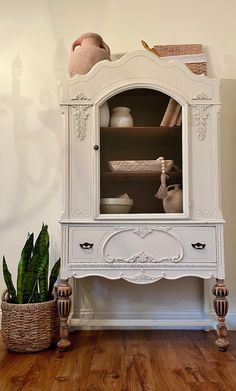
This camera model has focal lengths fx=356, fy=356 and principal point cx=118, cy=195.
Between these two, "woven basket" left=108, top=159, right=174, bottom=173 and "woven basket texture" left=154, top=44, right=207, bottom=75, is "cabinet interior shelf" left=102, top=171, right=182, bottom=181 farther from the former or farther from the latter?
"woven basket texture" left=154, top=44, right=207, bottom=75

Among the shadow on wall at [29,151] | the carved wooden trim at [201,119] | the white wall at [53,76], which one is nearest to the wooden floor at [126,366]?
the white wall at [53,76]

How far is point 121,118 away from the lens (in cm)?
195

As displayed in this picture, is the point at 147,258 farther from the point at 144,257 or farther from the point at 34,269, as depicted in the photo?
the point at 34,269

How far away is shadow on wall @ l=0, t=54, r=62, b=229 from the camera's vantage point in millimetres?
2271

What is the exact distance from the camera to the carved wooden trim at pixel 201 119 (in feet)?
6.11

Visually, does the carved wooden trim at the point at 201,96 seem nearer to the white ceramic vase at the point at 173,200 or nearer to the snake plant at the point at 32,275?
the white ceramic vase at the point at 173,200

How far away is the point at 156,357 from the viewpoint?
1.67 metres

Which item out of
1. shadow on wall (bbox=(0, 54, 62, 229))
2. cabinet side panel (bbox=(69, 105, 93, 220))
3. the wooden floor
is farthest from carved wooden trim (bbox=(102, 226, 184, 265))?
shadow on wall (bbox=(0, 54, 62, 229))

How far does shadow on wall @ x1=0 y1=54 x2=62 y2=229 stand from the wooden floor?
0.85 m

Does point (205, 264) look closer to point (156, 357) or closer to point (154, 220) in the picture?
point (154, 220)

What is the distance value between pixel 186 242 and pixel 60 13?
1707 mm

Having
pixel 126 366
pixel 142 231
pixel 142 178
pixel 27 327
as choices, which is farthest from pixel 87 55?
pixel 126 366

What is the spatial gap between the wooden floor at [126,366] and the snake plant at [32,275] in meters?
0.27

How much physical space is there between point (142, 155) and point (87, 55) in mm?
640
